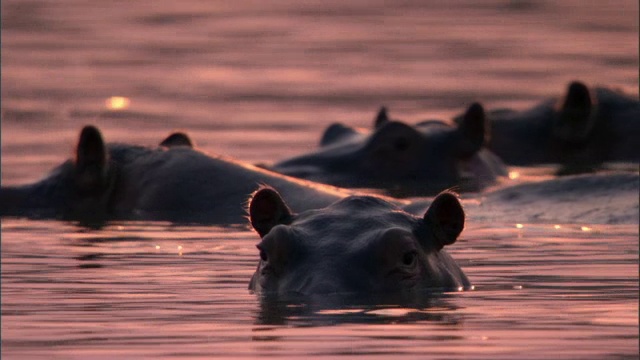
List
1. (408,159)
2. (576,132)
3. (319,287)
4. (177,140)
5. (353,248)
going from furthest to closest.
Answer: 1. (576,132)
2. (408,159)
3. (177,140)
4. (353,248)
5. (319,287)

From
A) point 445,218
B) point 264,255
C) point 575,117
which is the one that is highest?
point 445,218

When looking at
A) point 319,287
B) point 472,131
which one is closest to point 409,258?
point 319,287

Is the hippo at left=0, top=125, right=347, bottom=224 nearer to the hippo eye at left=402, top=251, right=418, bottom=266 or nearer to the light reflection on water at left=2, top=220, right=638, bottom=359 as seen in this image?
the light reflection on water at left=2, top=220, right=638, bottom=359

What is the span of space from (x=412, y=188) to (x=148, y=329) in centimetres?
882

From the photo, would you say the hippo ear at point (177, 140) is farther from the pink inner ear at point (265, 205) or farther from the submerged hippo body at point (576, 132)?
the pink inner ear at point (265, 205)

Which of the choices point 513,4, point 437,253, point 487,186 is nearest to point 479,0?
point 513,4

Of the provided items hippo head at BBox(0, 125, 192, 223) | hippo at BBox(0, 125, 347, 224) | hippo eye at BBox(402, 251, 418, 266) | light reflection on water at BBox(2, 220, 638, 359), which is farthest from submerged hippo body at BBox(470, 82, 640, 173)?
hippo eye at BBox(402, 251, 418, 266)

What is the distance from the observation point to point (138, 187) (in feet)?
50.5

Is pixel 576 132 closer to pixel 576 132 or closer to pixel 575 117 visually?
pixel 576 132

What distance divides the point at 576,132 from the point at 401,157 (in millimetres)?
3010

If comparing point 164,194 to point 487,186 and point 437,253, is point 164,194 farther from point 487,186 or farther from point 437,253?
point 437,253

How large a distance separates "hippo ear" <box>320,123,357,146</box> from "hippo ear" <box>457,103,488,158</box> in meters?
1.24

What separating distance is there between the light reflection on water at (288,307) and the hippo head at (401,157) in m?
4.33

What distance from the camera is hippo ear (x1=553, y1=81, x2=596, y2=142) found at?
2059 cm
